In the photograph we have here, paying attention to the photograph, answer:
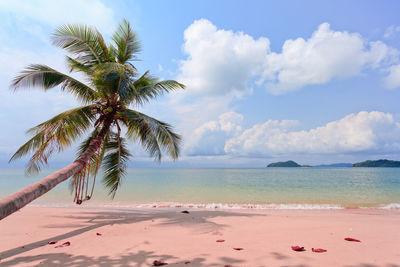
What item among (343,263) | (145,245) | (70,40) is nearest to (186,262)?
(145,245)

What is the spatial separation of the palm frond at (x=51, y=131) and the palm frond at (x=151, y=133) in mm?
1265

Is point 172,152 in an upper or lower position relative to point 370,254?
upper

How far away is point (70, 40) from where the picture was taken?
772cm

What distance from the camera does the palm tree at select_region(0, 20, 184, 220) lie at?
6948 mm

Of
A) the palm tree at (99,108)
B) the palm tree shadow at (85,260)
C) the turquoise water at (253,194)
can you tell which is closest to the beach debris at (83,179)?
the palm tree at (99,108)

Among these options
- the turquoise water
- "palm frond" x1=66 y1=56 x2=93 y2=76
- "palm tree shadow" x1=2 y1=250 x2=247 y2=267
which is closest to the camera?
"palm tree shadow" x1=2 y1=250 x2=247 y2=267

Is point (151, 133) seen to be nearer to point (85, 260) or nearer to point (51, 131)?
point (51, 131)

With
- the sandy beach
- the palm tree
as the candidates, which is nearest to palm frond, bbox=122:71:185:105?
the palm tree

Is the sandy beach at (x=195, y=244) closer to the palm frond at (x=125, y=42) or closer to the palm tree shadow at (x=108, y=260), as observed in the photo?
the palm tree shadow at (x=108, y=260)

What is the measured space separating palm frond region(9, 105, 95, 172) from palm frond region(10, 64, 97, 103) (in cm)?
119

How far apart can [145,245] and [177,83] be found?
661cm

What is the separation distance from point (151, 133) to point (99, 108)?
2.05 meters

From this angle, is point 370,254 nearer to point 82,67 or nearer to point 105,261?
point 105,261

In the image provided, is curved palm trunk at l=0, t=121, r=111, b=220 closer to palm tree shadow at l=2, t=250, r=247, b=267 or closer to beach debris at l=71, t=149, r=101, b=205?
beach debris at l=71, t=149, r=101, b=205
